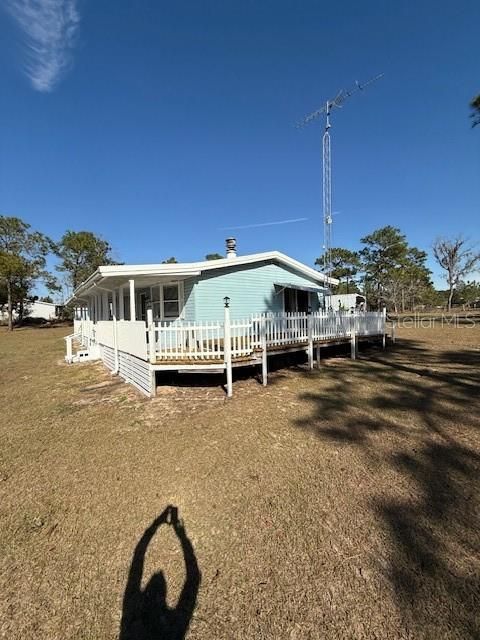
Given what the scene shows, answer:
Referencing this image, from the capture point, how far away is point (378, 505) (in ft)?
10.1

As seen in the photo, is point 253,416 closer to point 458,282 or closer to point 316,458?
point 316,458

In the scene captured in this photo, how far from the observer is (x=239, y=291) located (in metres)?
11.6

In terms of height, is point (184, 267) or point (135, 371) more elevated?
point (184, 267)

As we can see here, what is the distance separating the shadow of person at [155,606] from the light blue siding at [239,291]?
8.08 m

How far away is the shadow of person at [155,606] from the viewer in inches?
77.6

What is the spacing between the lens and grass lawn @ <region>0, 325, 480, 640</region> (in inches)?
80.7

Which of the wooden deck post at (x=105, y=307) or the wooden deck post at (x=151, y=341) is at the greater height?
the wooden deck post at (x=105, y=307)

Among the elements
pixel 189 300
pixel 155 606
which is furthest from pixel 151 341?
pixel 155 606

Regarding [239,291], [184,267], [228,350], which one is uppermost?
[184,267]

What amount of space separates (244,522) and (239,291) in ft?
30.0

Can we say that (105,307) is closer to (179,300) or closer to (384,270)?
(179,300)

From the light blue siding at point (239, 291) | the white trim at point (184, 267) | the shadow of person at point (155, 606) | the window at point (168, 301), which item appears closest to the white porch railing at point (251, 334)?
the window at point (168, 301)

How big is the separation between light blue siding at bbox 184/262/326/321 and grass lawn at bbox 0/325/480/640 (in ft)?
16.3

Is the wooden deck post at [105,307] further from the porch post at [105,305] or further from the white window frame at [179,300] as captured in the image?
the white window frame at [179,300]
